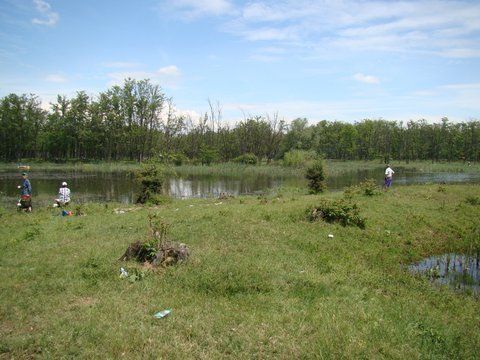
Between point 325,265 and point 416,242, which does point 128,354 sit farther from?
point 416,242

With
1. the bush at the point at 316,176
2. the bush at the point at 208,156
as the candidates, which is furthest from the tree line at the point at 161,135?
the bush at the point at 316,176

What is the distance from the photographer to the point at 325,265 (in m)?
9.96

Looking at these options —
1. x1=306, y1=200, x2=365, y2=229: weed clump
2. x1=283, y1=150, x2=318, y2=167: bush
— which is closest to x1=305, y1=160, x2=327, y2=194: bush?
x1=306, y1=200, x2=365, y2=229: weed clump

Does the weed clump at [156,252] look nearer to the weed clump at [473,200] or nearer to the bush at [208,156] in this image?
the weed clump at [473,200]

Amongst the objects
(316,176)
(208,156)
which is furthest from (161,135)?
(316,176)

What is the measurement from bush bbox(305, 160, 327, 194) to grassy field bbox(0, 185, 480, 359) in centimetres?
1159

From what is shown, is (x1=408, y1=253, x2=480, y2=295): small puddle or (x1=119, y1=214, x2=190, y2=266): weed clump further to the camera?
(x1=408, y1=253, x2=480, y2=295): small puddle

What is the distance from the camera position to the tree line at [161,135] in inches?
2958

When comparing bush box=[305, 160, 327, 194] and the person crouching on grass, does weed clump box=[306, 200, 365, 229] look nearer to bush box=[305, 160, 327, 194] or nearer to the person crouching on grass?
bush box=[305, 160, 327, 194]

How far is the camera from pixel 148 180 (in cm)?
2192

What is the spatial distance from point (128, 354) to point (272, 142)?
7842 centimetres

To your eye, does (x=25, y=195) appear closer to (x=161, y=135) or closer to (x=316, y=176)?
(x=316, y=176)

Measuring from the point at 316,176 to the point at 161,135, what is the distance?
59301 millimetres

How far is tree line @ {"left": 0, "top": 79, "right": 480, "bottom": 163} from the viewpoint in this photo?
7512cm
